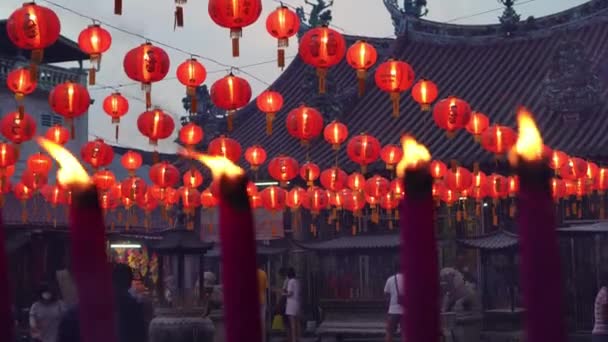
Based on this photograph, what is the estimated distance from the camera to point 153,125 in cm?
1362

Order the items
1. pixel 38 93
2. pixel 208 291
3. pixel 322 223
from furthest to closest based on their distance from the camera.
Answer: pixel 38 93, pixel 322 223, pixel 208 291

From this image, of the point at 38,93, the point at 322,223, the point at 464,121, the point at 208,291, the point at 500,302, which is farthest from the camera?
the point at 38,93

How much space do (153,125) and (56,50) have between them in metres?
13.2

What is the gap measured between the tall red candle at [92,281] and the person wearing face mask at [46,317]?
870cm

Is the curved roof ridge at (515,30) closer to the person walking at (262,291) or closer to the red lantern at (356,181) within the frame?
the red lantern at (356,181)

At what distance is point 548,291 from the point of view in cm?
113

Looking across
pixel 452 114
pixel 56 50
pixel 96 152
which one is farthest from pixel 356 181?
pixel 56 50

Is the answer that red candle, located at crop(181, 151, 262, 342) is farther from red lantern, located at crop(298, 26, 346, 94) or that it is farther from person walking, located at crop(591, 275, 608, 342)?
red lantern, located at crop(298, 26, 346, 94)

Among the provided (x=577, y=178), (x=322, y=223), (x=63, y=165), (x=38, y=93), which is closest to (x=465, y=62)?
(x=322, y=223)

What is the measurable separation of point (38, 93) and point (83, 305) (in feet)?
86.6

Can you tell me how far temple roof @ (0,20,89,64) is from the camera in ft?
81.5

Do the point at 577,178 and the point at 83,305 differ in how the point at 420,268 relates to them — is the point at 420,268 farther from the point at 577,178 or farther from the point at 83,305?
the point at 577,178

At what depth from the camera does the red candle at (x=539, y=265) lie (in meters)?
1.13

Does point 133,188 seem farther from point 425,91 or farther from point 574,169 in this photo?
point 574,169
